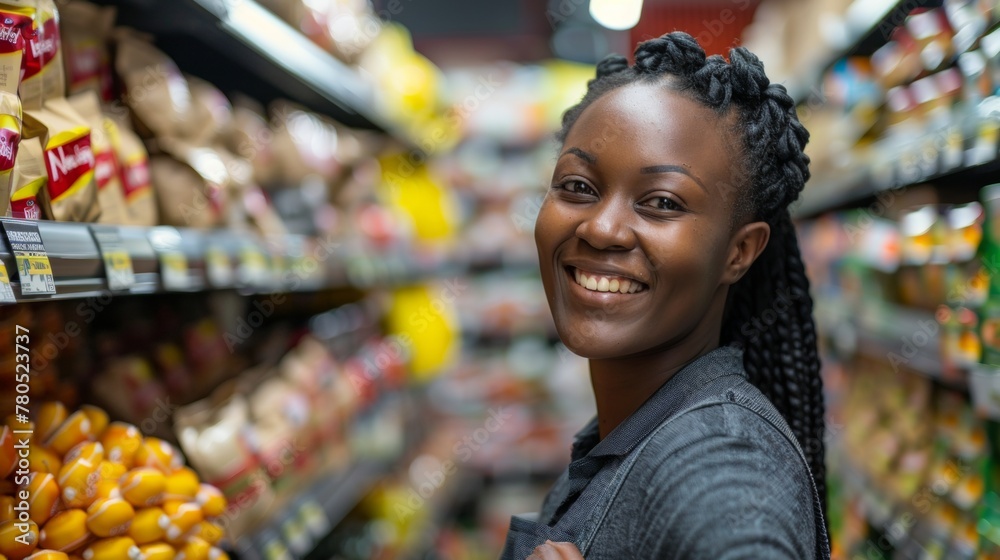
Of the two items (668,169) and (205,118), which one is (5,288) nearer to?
(668,169)

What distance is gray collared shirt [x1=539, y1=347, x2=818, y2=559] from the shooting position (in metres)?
0.79

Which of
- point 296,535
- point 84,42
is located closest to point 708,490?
point 296,535

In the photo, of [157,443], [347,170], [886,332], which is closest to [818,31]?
[886,332]

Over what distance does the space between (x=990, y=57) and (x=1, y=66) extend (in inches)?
77.2

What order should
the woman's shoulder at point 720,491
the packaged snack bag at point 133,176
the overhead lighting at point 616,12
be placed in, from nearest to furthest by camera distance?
the woman's shoulder at point 720,491 → the packaged snack bag at point 133,176 → the overhead lighting at point 616,12

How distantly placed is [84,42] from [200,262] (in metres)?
0.47

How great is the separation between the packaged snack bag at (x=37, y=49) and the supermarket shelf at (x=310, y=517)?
0.92m

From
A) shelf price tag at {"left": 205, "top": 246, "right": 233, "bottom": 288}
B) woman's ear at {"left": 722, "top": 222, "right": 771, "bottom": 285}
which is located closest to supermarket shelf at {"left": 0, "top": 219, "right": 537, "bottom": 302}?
shelf price tag at {"left": 205, "top": 246, "right": 233, "bottom": 288}

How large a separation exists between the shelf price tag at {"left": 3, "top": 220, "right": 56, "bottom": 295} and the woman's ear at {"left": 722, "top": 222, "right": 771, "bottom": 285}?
874mm

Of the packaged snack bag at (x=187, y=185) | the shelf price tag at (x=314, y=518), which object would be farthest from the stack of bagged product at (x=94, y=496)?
the shelf price tag at (x=314, y=518)

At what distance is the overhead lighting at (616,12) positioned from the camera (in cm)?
478

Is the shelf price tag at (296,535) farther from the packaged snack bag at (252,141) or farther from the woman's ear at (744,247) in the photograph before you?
the woman's ear at (744,247)

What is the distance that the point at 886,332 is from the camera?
238 centimetres

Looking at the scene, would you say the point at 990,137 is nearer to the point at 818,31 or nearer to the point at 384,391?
the point at 818,31
